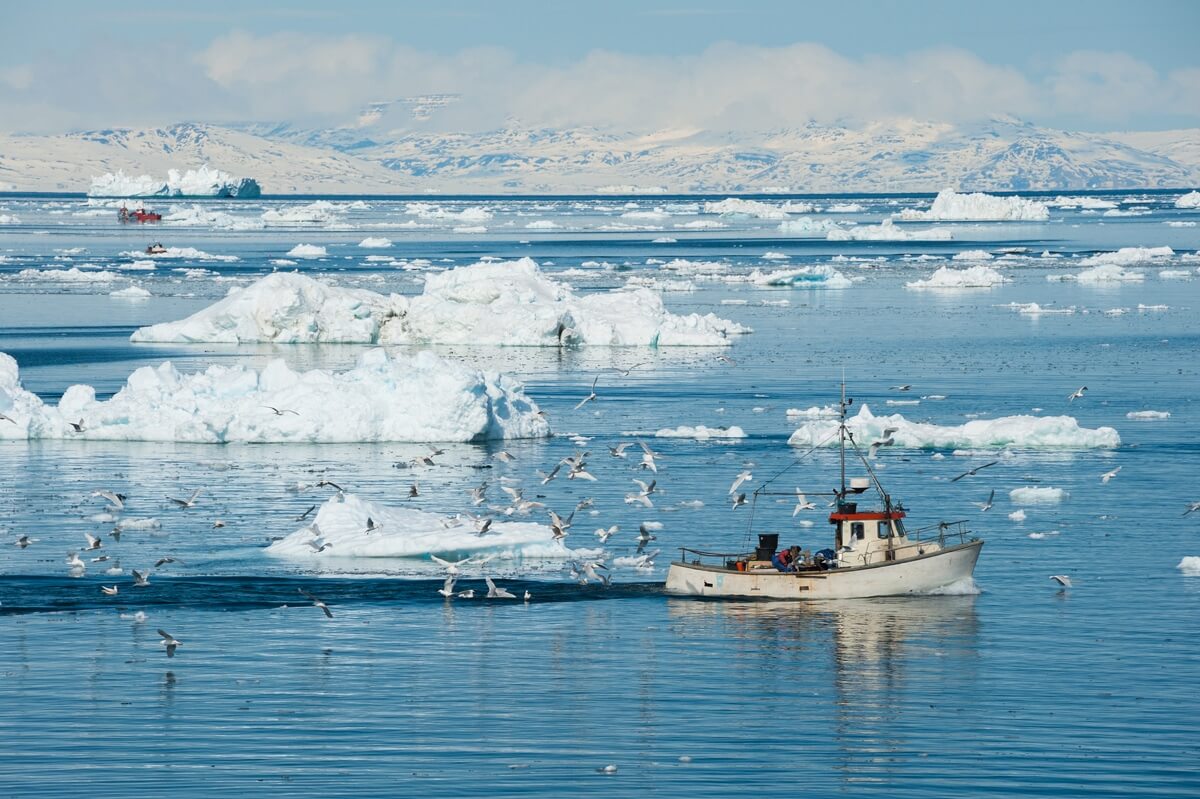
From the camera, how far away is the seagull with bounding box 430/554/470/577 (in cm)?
3250

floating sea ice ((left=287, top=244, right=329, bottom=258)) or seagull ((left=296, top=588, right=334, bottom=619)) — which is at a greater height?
floating sea ice ((left=287, top=244, right=329, bottom=258))

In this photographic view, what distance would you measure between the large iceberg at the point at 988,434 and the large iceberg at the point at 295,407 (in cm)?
861

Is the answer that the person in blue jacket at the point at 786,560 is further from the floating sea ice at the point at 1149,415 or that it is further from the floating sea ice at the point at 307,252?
the floating sea ice at the point at 307,252

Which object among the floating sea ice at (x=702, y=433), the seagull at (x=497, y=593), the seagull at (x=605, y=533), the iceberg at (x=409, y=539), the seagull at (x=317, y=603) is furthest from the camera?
the floating sea ice at (x=702, y=433)

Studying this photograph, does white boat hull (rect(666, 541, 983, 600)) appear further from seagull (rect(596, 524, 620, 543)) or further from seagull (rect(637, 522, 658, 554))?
seagull (rect(596, 524, 620, 543))

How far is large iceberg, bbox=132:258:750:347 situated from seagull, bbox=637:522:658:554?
37223mm

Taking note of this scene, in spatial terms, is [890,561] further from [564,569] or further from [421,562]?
[421,562]

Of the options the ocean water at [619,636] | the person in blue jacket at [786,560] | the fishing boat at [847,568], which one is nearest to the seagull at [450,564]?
the ocean water at [619,636]

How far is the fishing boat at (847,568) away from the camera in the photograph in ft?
103

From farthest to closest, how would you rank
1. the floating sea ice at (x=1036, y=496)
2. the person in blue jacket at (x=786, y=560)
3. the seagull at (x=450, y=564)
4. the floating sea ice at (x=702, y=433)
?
1. the floating sea ice at (x=702, y=433)
2. the floating sea ice at (x=1036, y=496)
3. the seagull at (x=450, y=564)
4. the person in blue jacket at (x=786, y=560)

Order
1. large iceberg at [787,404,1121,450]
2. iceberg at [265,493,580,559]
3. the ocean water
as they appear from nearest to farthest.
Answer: the ocean water
iceberg at [265,493,580,559]
large iceberg at [787,404,1121,450]

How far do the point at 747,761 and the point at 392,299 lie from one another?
55.4 metres

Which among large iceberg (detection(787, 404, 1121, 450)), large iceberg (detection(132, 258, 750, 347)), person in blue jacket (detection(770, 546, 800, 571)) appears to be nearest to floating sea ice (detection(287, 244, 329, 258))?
large iceberg (detection(132, 258, 750, 347))

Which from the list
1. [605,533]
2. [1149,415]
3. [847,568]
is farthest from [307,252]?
[847,568]
